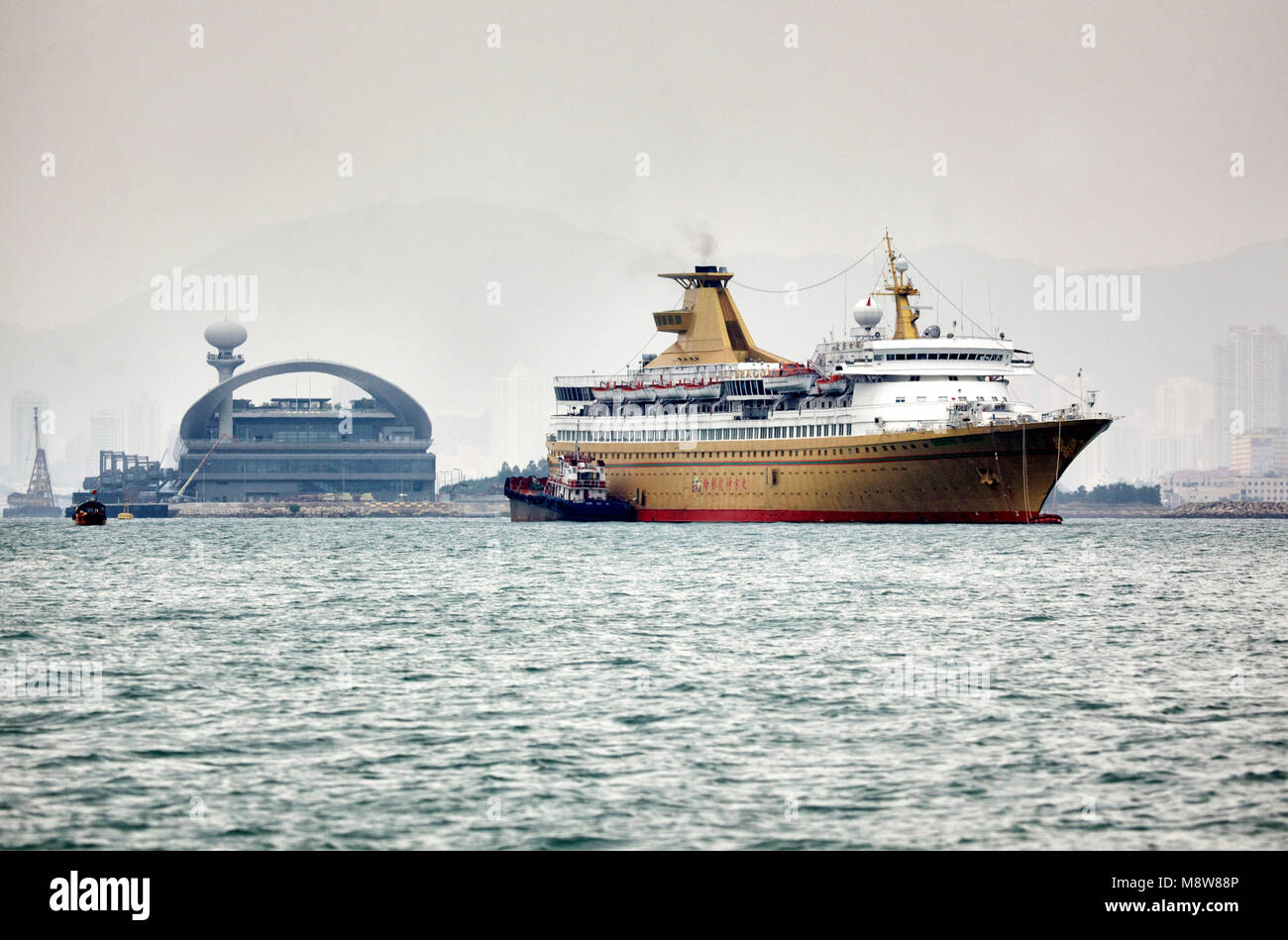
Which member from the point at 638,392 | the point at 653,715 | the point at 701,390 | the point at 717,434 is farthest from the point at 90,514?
the point at 653,715

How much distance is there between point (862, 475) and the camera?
310 ft

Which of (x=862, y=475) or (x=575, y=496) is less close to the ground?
(x=862, y=475)

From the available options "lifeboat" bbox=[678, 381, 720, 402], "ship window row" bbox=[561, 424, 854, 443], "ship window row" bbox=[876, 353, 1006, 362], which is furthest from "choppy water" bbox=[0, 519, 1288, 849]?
"lifeboat" bbox=[678, 381, 720, 402]

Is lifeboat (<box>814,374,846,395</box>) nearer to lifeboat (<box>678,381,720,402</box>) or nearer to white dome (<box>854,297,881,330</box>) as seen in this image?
white dome (<box>854,297,881,330</box>)

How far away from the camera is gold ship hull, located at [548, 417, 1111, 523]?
87250 mm

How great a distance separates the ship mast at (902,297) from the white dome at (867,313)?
7.16 feet

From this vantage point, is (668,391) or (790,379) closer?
(790,379)

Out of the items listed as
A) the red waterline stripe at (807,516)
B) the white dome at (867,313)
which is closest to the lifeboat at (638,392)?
the red waterline stripe at (807,516)

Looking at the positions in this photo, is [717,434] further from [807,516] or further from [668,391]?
[807,516]

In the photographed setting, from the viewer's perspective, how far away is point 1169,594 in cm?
4950

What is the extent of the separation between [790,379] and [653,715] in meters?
79.2

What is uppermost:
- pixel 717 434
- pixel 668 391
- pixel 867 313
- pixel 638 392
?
pixel 867 313

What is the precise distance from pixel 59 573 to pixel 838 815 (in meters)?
51.8

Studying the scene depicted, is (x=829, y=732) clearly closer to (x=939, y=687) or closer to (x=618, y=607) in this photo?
(x=939, y=687)
